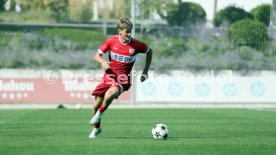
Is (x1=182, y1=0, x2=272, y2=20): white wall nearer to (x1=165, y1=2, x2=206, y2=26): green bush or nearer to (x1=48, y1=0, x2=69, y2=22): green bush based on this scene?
(x1=165, y1=2, x2=206, y2=26): green bush

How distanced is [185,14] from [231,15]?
2.99 metres

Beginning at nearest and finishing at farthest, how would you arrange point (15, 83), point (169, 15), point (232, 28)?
point (15, 83)
point (232, 28)
point (169, 15)

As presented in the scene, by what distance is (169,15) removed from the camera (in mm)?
38719

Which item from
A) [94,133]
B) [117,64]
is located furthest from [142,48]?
[94,133]

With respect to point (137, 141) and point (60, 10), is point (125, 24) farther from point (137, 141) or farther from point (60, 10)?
point (60, 10)

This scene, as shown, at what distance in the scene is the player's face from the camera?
506 inches

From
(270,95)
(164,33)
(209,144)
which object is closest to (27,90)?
(164,33)

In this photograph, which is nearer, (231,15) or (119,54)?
(119,54)

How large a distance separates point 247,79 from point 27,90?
36.3ft

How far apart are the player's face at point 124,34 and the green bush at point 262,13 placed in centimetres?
2387

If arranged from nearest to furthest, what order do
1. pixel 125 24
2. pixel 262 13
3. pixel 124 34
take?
1. pixel 125 24
2. pixel 124 34
3. pixel 262 13

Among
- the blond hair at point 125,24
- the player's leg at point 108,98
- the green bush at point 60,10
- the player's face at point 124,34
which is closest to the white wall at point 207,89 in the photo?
the green bush at point 60,10

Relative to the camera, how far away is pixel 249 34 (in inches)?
1391

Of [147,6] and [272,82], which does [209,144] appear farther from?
[147,6]
